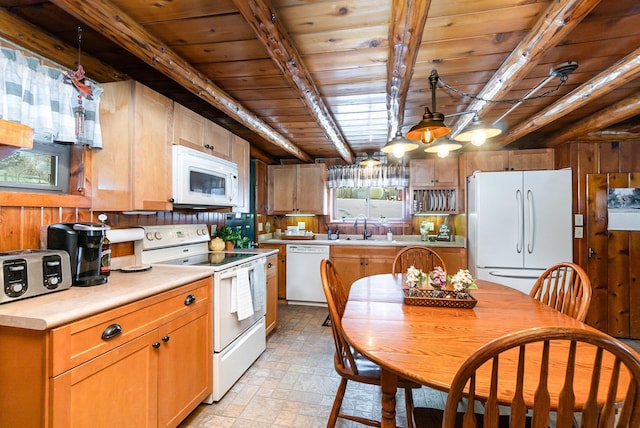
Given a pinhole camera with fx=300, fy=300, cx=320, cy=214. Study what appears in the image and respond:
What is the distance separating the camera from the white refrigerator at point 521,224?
310cm

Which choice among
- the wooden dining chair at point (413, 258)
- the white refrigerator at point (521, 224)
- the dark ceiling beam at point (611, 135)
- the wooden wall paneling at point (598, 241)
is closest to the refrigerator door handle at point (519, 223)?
the white refrigerator at point (521, 224)

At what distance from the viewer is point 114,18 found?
4.56 ft

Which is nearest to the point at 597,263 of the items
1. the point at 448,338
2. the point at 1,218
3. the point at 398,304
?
the point at 398,304

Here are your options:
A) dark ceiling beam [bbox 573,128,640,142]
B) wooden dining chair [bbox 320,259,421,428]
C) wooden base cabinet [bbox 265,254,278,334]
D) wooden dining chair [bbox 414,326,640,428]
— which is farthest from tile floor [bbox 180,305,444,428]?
dark ceiling beam [bbox 573,128,640,142]

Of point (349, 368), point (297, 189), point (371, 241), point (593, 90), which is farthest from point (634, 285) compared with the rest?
point (297, 189)

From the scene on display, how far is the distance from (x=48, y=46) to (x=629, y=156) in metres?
5.01

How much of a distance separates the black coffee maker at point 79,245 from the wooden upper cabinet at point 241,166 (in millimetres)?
1566

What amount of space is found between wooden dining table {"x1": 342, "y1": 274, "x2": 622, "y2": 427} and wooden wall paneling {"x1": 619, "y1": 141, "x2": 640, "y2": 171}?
2563 millimetres

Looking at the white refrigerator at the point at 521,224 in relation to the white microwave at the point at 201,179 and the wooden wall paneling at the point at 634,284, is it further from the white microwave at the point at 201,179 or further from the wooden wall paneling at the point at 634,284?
the white microwave at the point at 201,179

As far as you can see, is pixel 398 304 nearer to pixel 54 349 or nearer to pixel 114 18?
pixel 54 349

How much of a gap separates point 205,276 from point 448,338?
1.47 metres

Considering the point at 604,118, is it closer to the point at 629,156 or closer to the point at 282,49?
the point at 629,156

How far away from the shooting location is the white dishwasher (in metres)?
4.25

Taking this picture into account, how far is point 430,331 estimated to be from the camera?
1.29 meters
